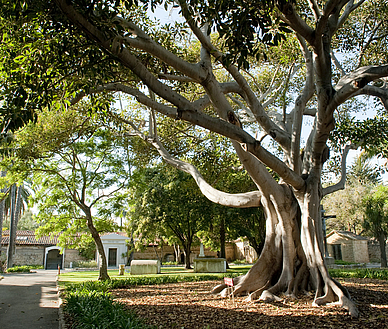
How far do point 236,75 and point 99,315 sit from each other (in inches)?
213

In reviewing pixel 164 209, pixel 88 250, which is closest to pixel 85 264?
pixel 88 250

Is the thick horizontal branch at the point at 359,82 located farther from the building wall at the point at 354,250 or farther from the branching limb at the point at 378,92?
the building wall at the point at 354,250

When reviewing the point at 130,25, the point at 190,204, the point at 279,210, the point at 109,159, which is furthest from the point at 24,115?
the point at 190,204

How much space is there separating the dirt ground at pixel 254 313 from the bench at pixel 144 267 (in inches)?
464

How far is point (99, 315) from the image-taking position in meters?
5.77

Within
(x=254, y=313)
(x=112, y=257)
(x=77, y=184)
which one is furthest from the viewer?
(x=112, y=257)

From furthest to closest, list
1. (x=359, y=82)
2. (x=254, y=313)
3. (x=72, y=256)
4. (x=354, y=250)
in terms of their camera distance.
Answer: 1. (x=72, y=256)
2. (x=354, y=250)
3. (x=254, y=313)
4. (x=359, y=82)

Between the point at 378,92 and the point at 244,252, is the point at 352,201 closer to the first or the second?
the point at 244,252

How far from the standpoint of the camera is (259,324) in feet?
18.7

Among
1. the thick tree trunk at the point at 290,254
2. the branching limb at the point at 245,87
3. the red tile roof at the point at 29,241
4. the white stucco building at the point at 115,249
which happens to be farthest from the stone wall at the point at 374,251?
the red tile roof at the point at 29,241

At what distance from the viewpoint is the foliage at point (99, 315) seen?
5.09 meters

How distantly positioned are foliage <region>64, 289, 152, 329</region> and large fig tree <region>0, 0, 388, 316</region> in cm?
327

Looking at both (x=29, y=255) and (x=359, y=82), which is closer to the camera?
(x=359, y=82)

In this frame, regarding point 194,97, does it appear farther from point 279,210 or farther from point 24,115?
point 24,115
